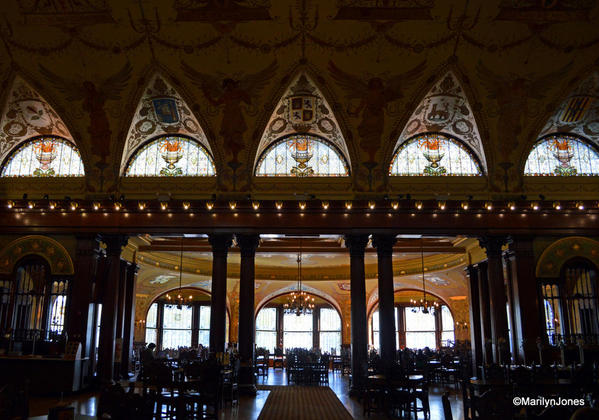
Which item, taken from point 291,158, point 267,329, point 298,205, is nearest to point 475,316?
point 298,205

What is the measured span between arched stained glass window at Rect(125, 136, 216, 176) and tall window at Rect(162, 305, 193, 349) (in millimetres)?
13727

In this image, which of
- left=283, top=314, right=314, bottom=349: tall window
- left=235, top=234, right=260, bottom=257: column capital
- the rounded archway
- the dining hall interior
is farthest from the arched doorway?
left=235, top=234, right=260, bottom=257: column capital

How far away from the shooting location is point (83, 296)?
1480cm

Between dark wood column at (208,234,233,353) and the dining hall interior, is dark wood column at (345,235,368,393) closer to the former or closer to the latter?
the dining hall interior

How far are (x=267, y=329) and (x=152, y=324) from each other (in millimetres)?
6442

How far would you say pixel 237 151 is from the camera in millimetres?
15375

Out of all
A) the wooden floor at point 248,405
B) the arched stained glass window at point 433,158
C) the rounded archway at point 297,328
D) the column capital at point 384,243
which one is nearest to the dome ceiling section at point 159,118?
the column capital at point 384,243

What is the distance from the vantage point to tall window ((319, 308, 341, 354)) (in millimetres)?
28312

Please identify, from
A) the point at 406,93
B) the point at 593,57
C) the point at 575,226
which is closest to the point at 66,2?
the point at 406,93

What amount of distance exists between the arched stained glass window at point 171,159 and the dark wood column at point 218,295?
2306 mm

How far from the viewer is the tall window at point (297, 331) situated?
1123 inches

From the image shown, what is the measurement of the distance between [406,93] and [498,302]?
6.79 meters

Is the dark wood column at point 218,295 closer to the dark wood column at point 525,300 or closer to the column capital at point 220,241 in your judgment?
the column capital at point 220,241

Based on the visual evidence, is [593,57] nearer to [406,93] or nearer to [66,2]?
[406,93]
